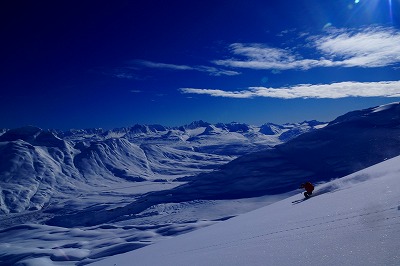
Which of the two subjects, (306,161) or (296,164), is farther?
(296,164)

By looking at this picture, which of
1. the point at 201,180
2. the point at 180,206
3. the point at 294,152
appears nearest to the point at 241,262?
the point at 180,206

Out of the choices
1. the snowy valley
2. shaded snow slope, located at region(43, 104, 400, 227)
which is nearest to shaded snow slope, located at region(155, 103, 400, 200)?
shaded snow slope, located at region(43, 104, 400, 227)

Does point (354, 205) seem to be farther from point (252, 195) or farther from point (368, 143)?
point (368, 143)

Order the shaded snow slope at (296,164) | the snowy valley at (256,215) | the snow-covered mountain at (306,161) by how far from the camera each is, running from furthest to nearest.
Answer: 1. the shaded snow slope at (296,164)
2. the snow-covered mountain at (306,161)
3. the snowy valley at (256,215)

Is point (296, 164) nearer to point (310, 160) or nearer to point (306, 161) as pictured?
point (306, 161)

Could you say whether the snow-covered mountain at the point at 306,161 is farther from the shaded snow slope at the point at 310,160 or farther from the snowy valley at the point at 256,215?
the snowy valley at the point at 256,215

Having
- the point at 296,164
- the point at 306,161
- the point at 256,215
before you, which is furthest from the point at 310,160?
the point at 256,215

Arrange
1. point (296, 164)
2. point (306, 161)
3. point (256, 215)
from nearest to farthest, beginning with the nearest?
point (256, 215)
point (306, 161)
point (296, 164)

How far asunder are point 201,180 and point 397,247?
4821 inches

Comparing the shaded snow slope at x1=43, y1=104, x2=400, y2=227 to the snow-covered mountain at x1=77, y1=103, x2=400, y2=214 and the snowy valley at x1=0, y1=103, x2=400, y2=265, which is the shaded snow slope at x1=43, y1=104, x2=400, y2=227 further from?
the snowy valley at x1=0, y1=103, x2=400, y2=265

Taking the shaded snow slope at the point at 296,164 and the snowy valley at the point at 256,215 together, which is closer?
the snowy valley at the point at 256,215

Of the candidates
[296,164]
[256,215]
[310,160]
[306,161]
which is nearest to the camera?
[256,215]

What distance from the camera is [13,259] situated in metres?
59.8

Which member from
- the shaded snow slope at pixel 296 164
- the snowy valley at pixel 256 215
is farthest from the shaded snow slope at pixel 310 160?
the snowy valley at pixel 256 215
